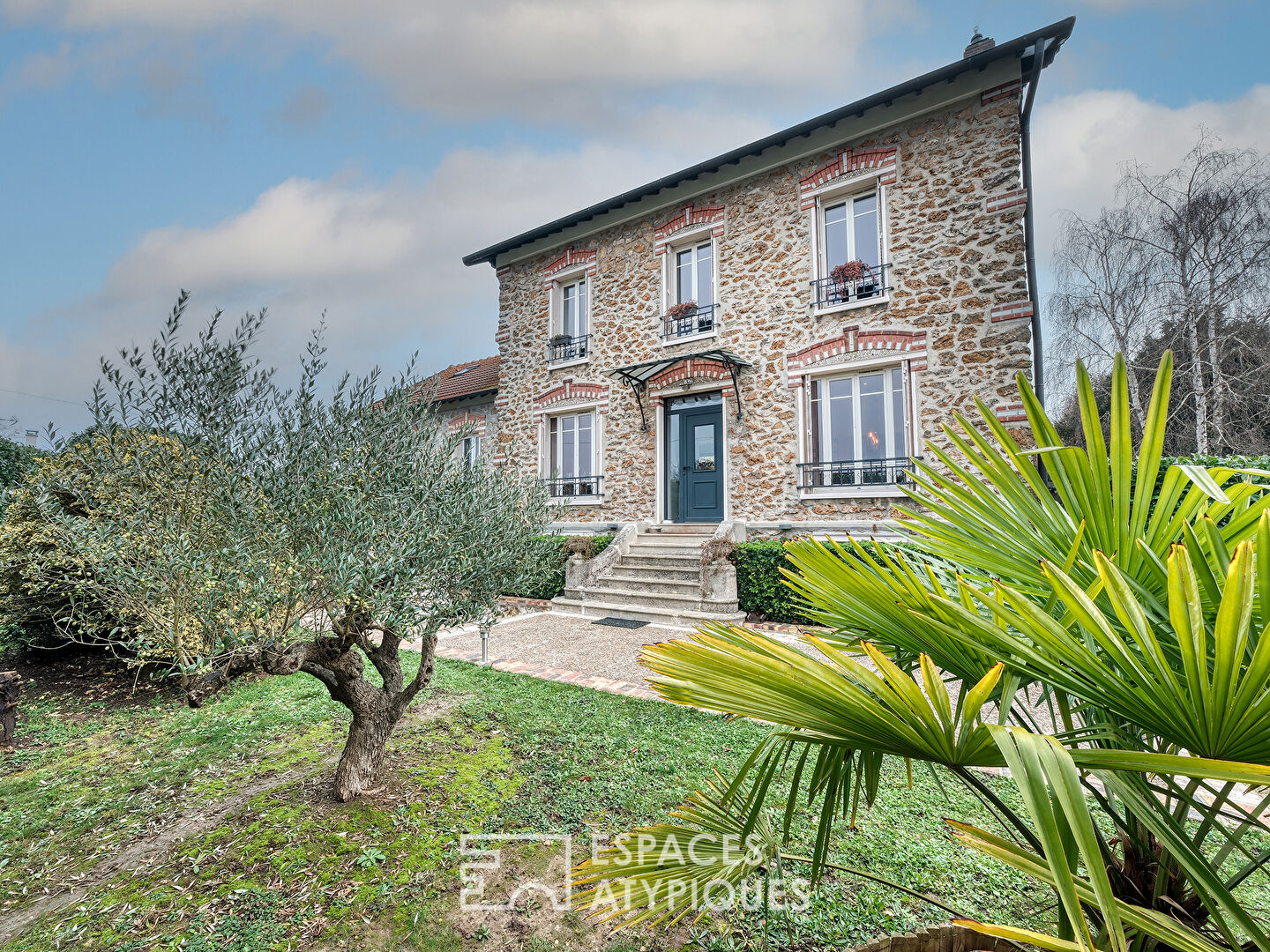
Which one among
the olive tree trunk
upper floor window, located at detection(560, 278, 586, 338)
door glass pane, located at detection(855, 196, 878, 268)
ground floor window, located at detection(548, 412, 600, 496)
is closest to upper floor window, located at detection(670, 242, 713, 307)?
upper floor window, located at detection(560, 278, 586, 338)

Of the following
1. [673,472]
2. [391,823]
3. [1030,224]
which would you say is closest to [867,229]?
[1030,224]

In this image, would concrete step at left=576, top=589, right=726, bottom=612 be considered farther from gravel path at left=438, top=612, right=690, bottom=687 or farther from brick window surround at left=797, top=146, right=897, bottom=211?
brick window surround at left=797, top=146, right=897, bottom=211

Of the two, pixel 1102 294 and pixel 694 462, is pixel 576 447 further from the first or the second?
pixel 1102 294

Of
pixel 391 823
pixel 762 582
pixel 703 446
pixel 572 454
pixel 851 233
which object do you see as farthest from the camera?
pixel 572 454

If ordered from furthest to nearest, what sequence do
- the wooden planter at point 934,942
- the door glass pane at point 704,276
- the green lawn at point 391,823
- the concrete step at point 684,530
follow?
1. the door glass pane at point 704,276
2. the concrete step at point 684,530
3. the green lawn at point 391,823
4. the wooden planter at point 934,942

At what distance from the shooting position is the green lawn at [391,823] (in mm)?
1965

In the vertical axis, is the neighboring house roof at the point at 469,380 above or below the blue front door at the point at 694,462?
above

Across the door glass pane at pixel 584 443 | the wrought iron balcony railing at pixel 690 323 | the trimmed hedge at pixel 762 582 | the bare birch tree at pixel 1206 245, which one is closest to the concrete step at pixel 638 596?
the trimmed hedge at pixel 762 582

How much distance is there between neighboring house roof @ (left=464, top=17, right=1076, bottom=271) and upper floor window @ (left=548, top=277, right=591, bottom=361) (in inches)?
48.7

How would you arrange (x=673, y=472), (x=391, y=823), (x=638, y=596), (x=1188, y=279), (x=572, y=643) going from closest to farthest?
1. (x=391, y=823)
2. (x=572, y=643)
3. (x=638, y=596)
4. (x=673, y=472)
5. (x=1188, y=279)

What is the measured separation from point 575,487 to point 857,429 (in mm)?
5855

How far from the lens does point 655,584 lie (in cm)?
850

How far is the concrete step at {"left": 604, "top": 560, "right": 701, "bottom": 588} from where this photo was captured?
8352 mm

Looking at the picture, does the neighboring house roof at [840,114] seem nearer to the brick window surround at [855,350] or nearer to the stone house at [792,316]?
the stone house at [792,316]
